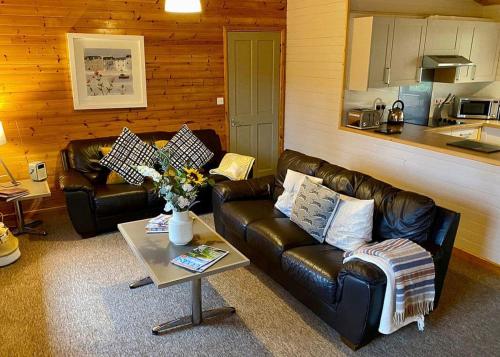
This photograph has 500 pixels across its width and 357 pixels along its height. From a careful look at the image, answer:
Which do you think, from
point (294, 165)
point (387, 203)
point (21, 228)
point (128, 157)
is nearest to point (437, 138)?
point (294, 165)

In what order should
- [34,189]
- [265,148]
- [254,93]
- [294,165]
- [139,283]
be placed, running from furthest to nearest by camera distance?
[265,148] < [254,93] < [34,189] < [294,165] < [139,283]

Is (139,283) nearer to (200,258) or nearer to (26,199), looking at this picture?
(200,258)

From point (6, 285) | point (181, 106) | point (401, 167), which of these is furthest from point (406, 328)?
point (181, 106)

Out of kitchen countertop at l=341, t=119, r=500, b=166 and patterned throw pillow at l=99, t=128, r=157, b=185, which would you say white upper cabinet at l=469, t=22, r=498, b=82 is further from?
patterned throw pillow at l=99, t=128, r=157, b=185

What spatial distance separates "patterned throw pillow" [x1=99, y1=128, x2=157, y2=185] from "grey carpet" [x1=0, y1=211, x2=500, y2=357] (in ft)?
3.25

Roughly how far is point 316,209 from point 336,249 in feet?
1.07

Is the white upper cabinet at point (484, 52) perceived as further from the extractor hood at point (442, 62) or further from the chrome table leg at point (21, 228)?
the chrome table leg at point (21, 228)

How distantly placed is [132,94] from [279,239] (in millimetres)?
2846

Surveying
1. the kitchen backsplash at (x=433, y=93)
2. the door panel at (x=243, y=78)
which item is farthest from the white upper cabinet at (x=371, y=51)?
the door panel at (x=243, y=78)

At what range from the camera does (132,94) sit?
4.86m

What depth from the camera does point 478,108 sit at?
5.44 m

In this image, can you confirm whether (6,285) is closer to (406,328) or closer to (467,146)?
(406,328)

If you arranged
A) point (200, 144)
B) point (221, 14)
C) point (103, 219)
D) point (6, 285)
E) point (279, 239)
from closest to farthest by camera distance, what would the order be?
point (279, 239) → point (6, 285) → point (103, 219) → point (200, 144) → point (221, 14)

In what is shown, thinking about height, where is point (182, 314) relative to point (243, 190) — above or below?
below
